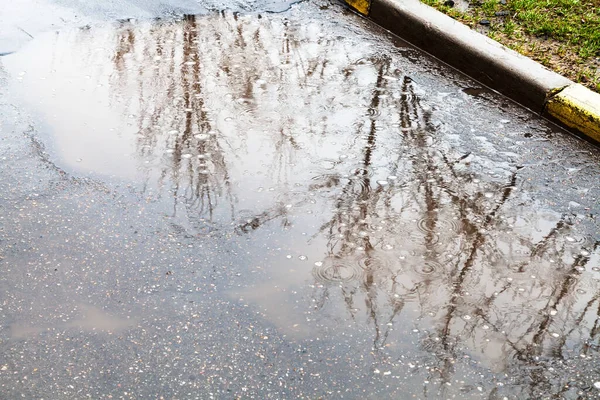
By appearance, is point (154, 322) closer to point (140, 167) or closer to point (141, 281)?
point (141, 281)

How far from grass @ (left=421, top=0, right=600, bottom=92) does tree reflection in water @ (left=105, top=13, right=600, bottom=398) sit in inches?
44.4

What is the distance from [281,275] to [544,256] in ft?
4.93

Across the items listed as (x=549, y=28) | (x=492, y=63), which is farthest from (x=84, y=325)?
(x=549, y=28)

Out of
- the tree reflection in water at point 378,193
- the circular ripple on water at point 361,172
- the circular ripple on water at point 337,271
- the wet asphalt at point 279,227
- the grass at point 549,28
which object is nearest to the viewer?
the wet asphalt at point 279,227

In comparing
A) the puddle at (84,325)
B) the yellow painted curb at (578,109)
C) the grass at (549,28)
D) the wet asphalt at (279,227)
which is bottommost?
the puddle at (84,325)

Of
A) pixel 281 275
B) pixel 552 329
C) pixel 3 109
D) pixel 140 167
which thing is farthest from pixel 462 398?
pixel 3 109

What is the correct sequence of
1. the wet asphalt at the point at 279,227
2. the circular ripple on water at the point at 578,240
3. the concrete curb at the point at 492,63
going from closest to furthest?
the wet asphalt at the point at 279,227 < the circular ripple on water at the point at 578,240 < the concrete curb at the point at 492,63

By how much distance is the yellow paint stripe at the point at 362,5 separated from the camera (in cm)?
654

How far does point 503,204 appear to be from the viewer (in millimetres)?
4117

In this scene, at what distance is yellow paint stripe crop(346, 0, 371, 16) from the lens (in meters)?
6.54

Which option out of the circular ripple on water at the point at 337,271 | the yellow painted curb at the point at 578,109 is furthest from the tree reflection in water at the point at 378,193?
the yellow painted curb at the point at 578,109

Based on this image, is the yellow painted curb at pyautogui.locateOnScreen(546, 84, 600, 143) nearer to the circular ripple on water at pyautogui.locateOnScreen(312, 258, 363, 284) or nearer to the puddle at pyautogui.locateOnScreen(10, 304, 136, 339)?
the circular ripple on water at pyautogui.locateOnScreen(312, 258, 363, 284)

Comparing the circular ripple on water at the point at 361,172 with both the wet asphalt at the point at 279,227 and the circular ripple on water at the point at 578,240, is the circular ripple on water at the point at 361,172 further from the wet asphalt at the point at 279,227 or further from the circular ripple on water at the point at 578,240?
the circular ripple on water at the point at 578,240

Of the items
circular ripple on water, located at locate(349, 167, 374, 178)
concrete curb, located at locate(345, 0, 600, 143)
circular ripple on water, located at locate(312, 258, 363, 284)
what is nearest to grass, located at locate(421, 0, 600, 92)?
concrete curb, located at locate(345, 0, 600, 143)
